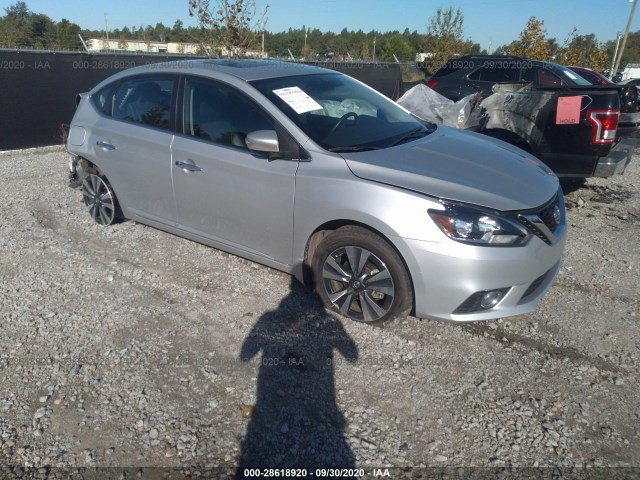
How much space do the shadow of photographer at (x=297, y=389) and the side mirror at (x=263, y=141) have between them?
1.20 metres

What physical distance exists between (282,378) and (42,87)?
889 cm

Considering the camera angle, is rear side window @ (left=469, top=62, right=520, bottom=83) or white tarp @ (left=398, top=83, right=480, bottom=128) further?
rear side window @ (left=469, top=62, right=520, bottom=83)

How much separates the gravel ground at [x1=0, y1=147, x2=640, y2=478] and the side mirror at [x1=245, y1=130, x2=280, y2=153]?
1194 mm

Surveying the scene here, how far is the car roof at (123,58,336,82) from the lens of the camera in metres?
4.28

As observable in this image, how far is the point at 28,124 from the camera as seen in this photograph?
971cm

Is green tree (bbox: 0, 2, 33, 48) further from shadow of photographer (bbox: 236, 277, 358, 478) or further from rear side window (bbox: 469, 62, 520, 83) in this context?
shadow of photographer (bbox: 236, 277, 358, 478)

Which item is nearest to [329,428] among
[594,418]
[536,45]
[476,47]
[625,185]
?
[594,418]

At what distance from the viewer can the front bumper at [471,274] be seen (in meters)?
3.14

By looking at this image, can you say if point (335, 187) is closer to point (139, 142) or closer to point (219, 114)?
point (219, 114)

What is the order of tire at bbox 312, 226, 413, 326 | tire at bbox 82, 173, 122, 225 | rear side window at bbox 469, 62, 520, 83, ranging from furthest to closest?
rear side window at bbox 469, 62, 520, 83, tire at bbox 82, 173, 122, 225, tire at bbox 312, 226, 413, 326

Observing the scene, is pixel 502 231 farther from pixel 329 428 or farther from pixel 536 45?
pixel 536 45

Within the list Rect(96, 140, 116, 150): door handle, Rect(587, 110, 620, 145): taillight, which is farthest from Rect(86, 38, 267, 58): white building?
Rect(587, 110, 620, 145): taillight

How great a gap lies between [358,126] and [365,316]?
1520mm

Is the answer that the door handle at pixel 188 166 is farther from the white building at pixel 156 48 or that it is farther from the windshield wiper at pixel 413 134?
the white building at pixel 156 48
